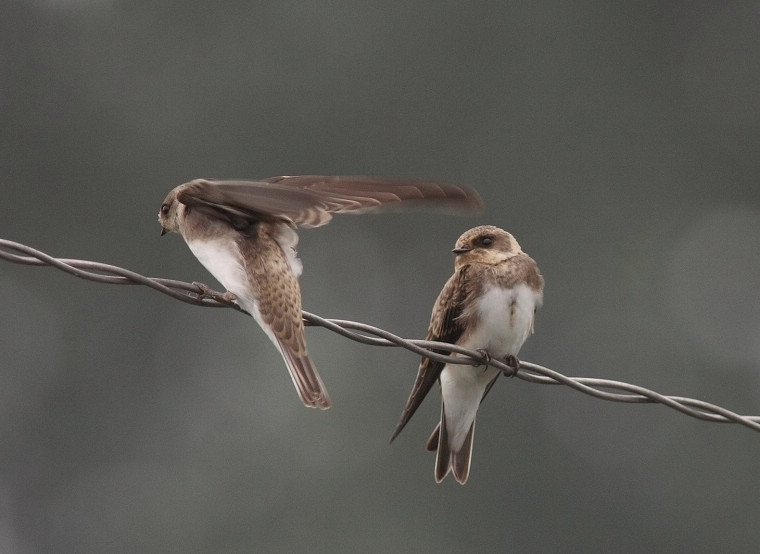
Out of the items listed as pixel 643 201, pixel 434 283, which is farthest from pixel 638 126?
pixel 434 283

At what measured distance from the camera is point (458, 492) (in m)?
15.9

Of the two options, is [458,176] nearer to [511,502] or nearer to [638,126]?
[638,126]

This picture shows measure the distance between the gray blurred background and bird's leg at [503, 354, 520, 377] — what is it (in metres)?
9.48

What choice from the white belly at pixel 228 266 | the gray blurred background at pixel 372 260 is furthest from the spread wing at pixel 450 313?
the gray blurred background at pixel 372 260

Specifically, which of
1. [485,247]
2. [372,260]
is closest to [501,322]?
[485,247]

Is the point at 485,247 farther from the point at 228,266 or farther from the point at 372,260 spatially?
the point at 372,260

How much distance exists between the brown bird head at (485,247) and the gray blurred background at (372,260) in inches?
360

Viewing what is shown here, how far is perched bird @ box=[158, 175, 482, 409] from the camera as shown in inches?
180

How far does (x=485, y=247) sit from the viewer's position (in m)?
5.93

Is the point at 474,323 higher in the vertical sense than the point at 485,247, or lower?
lower

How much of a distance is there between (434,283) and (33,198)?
5.33m

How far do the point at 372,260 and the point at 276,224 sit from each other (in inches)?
565

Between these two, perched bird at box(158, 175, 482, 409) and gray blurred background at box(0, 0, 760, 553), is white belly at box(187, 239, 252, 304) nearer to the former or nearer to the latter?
perched bird at box(158, 175, 482, 409)

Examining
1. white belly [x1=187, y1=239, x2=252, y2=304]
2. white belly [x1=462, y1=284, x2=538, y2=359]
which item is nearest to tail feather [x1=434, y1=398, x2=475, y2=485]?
white belly [x1=462, y1=284, x2=538, y2=359]
